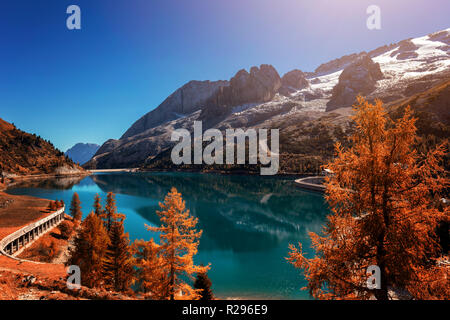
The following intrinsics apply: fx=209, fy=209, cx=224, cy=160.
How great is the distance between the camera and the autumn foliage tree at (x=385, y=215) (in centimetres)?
541

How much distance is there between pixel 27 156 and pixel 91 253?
162859 mm

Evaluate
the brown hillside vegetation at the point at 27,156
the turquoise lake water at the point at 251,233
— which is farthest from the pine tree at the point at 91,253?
the brown hillside vegetation at the point at 27,156

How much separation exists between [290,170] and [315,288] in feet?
391

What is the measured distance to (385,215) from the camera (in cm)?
552

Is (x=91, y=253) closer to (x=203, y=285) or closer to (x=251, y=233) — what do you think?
(x=203, y=285)

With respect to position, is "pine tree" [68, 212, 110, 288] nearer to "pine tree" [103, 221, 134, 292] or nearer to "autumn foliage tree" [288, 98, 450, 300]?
"pine tree" [103, 221, 134, 292]

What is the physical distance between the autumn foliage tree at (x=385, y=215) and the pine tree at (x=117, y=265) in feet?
57.7

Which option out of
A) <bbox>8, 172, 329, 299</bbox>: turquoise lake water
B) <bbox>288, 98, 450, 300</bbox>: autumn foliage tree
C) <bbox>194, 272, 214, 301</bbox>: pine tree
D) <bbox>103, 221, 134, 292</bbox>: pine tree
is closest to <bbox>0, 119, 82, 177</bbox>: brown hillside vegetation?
<bbox>8, 172, 329, 299</bbox>: turquoise lake water

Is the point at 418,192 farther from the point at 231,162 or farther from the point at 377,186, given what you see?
the point at 231,162

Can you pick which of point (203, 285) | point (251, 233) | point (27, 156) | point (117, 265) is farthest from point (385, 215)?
point (27, 156)

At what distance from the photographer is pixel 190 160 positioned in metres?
188

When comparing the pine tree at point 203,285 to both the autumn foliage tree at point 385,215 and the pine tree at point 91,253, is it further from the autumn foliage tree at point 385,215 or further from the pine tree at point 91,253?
the autumn foliage tree at point 385,215
